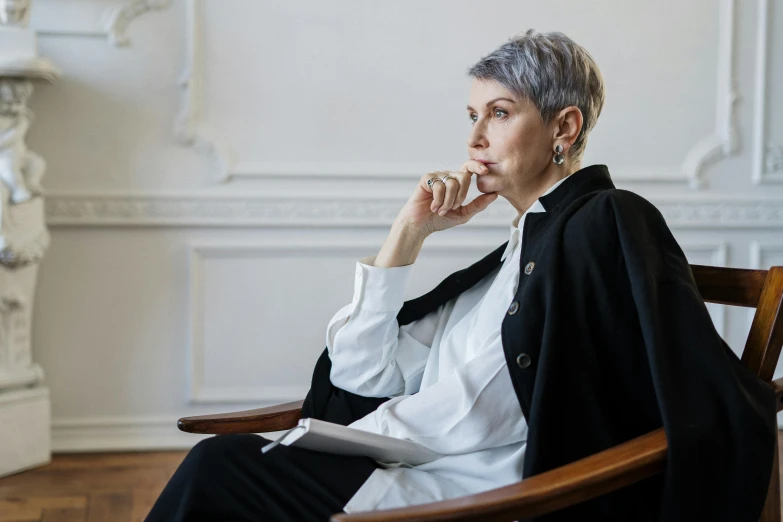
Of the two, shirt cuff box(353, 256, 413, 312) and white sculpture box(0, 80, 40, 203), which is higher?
white sculpture box(0, 80, 40, 203)

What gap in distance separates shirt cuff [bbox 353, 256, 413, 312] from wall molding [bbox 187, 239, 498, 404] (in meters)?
1.35

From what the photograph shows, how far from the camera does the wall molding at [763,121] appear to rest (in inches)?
124

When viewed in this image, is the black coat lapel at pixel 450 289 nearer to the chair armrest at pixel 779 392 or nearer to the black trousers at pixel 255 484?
the black trousers at pixel 255 484

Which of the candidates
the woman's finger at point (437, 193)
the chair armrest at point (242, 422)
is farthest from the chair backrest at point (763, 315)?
the chair armrest at point (242, 422)

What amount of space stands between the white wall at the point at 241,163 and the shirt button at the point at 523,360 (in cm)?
176

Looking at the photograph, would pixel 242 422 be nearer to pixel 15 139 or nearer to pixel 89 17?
pixel 15 139

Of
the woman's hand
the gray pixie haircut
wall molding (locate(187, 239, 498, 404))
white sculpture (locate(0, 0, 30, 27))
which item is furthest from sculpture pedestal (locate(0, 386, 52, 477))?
the gray pixie haircut

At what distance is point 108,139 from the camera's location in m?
2.85

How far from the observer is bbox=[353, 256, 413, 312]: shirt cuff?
1.62 meters

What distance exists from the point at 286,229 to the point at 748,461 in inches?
81.4

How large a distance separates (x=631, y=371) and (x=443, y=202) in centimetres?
56

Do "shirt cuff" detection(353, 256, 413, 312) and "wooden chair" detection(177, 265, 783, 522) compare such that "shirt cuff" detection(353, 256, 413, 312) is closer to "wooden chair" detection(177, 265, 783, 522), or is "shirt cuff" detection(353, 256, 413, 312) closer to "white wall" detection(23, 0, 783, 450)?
"wooden chair" detection(177, 265, 783, 522)

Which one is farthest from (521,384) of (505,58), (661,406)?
(505,58)

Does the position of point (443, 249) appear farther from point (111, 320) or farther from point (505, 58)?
point (505, 58)
